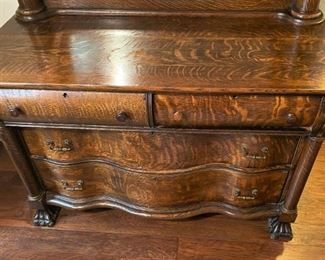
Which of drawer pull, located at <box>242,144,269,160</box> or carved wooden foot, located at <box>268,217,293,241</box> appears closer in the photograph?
drawer pull, located at <box>242,144,269,160</box>

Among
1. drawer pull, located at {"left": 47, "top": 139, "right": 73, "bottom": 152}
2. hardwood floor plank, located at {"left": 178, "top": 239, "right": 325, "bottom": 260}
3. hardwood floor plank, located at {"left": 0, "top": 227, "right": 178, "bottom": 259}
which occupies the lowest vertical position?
hardwood floor plank, located at {"left": 0, "top": 227, "right": 178, "bottom": 259}

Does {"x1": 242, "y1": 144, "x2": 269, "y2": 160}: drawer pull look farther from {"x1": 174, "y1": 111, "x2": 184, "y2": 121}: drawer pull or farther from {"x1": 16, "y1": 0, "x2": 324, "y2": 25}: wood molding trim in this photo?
{"x1": 16, "y1": 0, "x2": 324, "y2": 25}: wood molding trim

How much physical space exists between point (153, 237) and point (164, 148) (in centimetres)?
54

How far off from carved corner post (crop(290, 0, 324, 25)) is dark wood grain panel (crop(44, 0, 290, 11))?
0.05m

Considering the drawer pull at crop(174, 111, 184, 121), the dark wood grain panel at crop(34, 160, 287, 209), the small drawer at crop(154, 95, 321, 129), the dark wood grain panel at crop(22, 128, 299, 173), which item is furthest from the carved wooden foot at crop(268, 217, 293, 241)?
the drawer pull at crop(174, 111, 184, 121)

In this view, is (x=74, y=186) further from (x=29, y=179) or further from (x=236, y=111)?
(x=236, y=111)

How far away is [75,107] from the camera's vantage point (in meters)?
1.03

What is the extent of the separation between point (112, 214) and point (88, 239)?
0.16 metres

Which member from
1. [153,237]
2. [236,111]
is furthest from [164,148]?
[153,237]

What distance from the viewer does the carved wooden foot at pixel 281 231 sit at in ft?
4.73

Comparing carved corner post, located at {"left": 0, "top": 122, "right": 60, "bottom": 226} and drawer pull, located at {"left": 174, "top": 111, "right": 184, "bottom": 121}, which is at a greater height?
drawer pull, located at {"left": 174, "top": 111, "right": 184, "bottom": 121}

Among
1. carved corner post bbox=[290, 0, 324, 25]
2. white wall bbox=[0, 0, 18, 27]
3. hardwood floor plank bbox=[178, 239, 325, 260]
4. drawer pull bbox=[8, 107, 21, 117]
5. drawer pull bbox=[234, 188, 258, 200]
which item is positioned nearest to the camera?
drawer pull bbox=[8, 107, 21, 117]

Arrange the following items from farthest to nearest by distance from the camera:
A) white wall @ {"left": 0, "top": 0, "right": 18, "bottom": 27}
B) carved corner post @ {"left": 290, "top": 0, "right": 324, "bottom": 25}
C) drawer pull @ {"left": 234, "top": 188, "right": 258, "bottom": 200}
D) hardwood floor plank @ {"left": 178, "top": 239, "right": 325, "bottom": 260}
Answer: white wall @ {"left": 0, "top": 0, "right": 18, "bottom": 27}, hardwood floor plank @ {"left": 178, "top": 239, "right": 325, "bottom": 260}, drawer pull @ {"left": 234, "top": 188, "right": 258, "bottom": 200}, carved corner post @ {"left": 290, "top": 0, "right": 324, "bottom": 25}

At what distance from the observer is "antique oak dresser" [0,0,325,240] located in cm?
98
